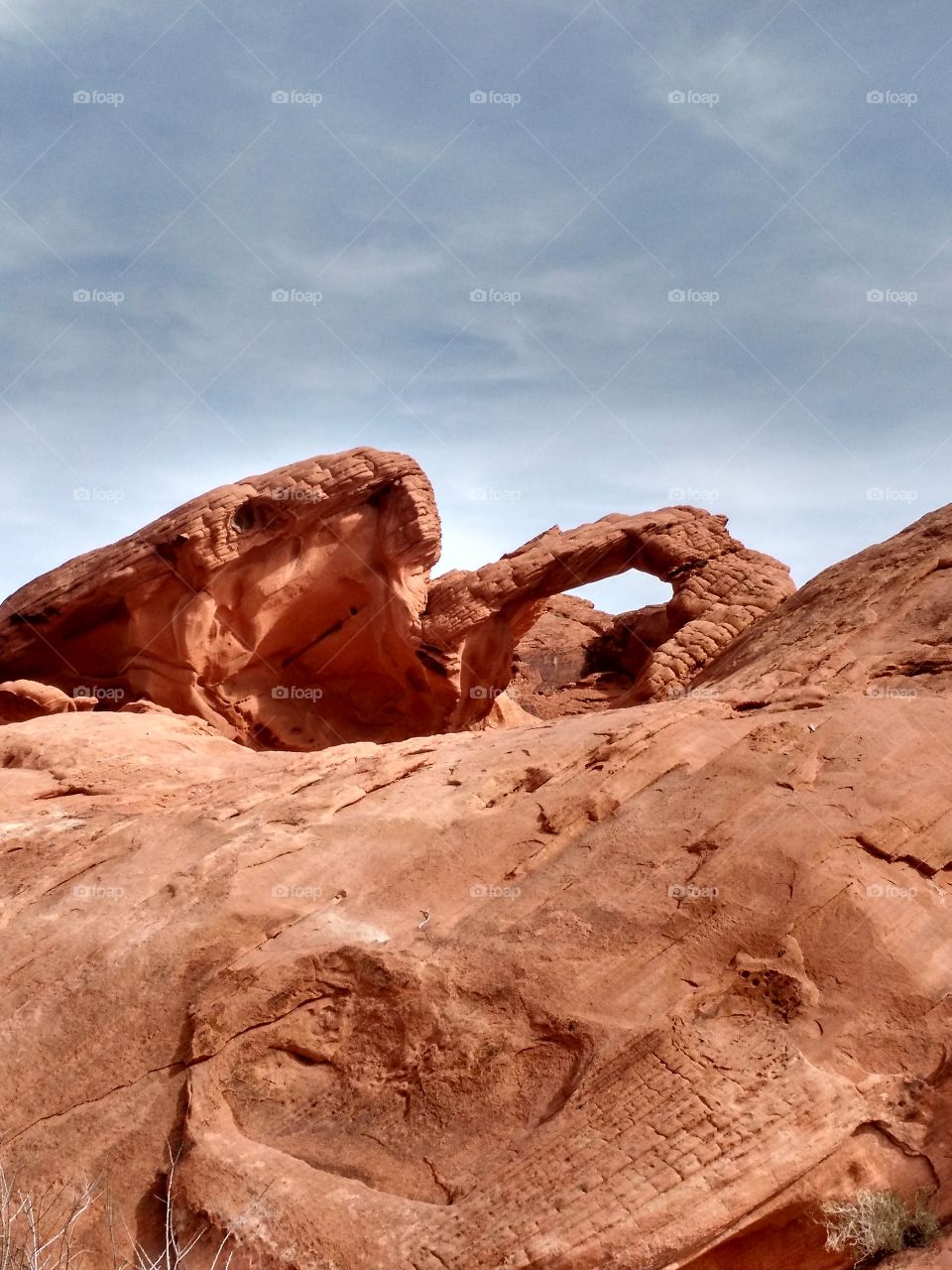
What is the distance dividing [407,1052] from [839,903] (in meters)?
1.91

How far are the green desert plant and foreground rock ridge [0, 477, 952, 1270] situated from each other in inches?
2.5

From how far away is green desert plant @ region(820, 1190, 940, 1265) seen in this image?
4102 millimetres

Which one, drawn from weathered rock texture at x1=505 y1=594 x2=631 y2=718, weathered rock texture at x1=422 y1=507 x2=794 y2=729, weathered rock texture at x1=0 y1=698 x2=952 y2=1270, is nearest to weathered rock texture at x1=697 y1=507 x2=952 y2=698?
weathered rock texture at x1=0 y1=698 x2=952 y2=1270

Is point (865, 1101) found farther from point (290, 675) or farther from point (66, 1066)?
point (290, 675)

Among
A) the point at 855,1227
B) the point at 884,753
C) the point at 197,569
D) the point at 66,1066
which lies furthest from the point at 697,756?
the point at 197,569

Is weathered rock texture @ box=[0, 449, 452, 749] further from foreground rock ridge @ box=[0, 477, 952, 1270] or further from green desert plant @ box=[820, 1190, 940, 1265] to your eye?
green desert plant @ box=[820, 1190, 940, 1265]

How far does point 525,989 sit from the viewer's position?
16.5 feet

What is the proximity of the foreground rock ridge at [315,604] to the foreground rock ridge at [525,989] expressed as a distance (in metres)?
6.65

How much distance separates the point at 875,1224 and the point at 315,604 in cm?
1116

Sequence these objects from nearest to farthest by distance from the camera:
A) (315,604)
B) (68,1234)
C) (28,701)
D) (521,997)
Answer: (68,1234), (521,997), (28,701), (315,604)

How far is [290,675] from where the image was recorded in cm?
1480

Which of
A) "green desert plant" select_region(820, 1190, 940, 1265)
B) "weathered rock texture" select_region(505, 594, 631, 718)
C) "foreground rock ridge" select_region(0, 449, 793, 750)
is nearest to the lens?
"green desert plant" select_region(820, 1190, 940, 1265)

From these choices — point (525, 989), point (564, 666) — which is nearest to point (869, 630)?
point (525, 989)

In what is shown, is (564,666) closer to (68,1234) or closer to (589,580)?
(589,580)
